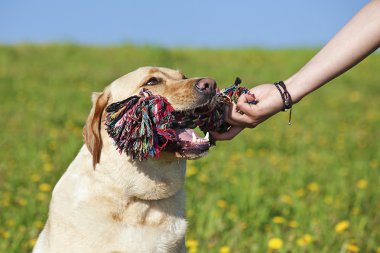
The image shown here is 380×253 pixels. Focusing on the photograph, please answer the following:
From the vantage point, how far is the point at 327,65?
288 cm

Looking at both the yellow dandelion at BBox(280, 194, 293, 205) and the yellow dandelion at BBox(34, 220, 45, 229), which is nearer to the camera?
the yellow dandelion at BBox(34, 220, 45, 229)

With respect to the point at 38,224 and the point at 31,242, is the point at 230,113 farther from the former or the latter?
the point at 38,224

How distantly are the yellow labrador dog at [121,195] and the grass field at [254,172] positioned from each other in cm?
89

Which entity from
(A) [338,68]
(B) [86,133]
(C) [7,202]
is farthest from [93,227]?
(C) [7,202]

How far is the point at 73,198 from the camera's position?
2961 mm

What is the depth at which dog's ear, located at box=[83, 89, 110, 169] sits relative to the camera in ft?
9.60

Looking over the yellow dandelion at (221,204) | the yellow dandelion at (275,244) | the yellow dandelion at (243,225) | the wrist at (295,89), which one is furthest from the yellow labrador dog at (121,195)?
the yellow dandelion at (221,204)

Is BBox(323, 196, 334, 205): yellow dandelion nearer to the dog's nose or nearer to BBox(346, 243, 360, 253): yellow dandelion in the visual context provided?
BBox(346, 243, 360, 253): yellow dandelion

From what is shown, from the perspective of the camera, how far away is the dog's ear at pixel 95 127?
2926mm

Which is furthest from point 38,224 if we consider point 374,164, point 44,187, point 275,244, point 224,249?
point 374,164

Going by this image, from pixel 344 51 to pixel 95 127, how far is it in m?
1.44

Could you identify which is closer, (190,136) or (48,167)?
(190,136)

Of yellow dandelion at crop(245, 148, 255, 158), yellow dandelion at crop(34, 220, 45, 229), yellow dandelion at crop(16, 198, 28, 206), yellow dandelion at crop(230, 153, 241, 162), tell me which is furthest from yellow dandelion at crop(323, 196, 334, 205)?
yellow dandelion at crop(16, 198, 28, 206)

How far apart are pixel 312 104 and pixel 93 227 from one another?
370 inches
